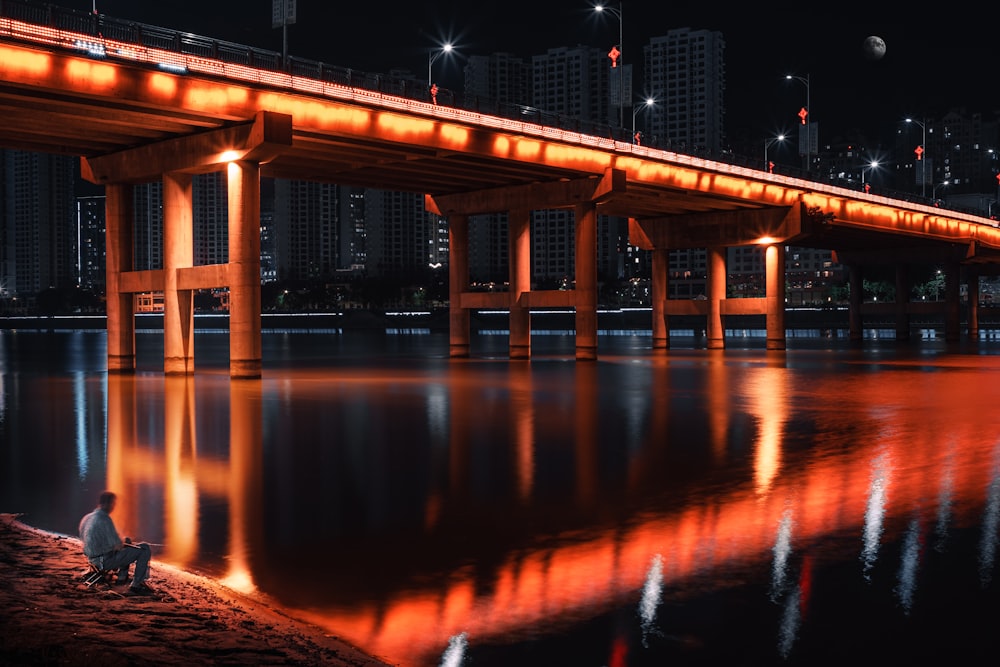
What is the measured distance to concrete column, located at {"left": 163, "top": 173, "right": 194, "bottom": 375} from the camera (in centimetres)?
4897

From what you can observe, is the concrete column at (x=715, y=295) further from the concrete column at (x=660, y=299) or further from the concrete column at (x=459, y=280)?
the concrete column at (x=459, y=280)

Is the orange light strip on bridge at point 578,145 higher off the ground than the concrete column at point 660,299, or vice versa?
the orange light strip on bridge at point 578,145

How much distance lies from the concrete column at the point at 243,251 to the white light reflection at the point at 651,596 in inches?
1426

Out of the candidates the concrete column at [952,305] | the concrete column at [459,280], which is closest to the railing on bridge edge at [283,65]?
the concrete column at [459,280]

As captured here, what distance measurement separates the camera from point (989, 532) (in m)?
13.0

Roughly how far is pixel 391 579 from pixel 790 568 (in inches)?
162

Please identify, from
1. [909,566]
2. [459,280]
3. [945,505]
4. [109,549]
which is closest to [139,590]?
[109,549]

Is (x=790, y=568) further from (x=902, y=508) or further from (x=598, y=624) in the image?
(x=902, y=508)

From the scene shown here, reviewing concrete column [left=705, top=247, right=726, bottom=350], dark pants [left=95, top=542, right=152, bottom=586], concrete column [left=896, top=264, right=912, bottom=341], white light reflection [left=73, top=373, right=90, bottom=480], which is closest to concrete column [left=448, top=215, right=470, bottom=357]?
concrete column [left=705, top=247, right=726, bottom=350]

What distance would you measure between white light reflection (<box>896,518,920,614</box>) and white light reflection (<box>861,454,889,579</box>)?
0.31m

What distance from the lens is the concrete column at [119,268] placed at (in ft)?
174

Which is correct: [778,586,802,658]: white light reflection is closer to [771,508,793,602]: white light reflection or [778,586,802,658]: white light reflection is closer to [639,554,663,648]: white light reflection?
[771,508,793,602]: white light reflection

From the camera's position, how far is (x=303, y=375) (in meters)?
51.2

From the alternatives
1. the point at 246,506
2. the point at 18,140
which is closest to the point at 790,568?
the point at 246,506
